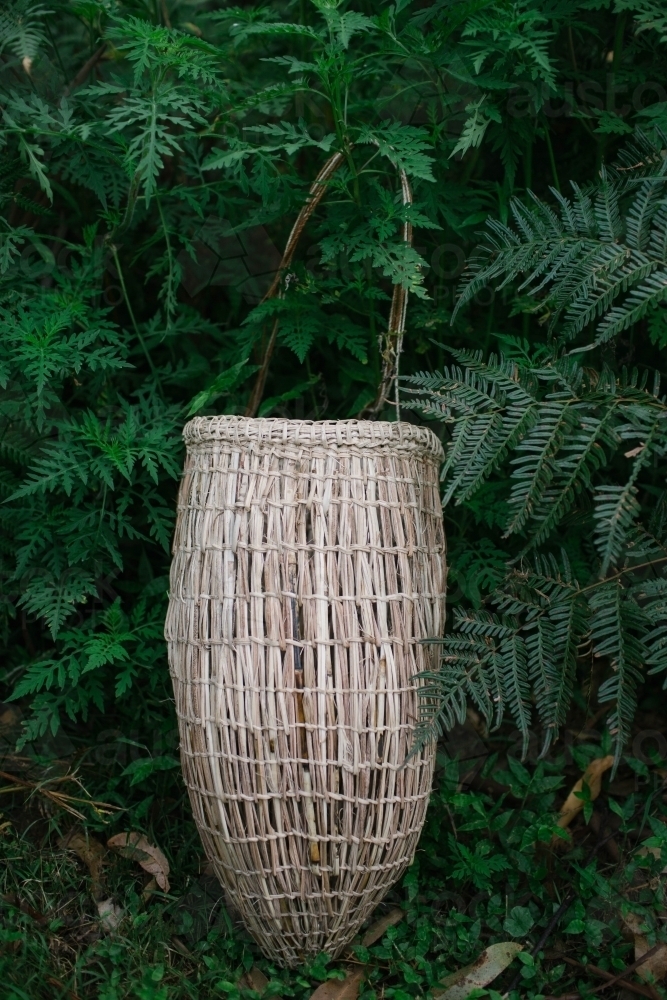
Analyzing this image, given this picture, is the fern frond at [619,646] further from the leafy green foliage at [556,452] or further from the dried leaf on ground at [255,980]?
the dried leaf on ground at [255,980]

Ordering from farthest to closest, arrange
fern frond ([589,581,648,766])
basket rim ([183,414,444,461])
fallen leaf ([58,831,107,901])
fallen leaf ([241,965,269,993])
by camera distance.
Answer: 1. fallen leaf ([58,831,107,901])
2. fallen leaf ([241,965,269,993])
3. basket rim ([183,414,444,461])
4. fern frond ([589,581,648,766])

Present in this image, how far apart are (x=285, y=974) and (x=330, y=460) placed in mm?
939

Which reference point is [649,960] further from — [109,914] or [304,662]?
[109,914]

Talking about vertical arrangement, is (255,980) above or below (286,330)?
below

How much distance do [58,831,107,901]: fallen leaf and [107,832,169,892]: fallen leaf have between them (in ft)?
0.10

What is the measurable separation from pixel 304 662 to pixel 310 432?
390 millimetres

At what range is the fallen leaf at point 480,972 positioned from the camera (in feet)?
5.04

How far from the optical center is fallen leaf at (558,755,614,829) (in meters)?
1.81

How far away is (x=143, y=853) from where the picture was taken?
1785mm

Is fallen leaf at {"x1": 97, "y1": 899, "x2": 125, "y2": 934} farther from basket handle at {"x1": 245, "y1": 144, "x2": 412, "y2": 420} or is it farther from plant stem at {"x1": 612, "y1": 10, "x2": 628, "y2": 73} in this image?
plant stem at {"x1": 612, "y1": 10, "x2": 628, "y2": 73}

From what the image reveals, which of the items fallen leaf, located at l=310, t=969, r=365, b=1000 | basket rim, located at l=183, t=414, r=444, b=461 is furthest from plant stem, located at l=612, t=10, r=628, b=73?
fallen leaf, located at l=310, t=969, r=365, b=1000

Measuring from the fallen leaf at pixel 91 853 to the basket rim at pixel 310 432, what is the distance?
906 mm

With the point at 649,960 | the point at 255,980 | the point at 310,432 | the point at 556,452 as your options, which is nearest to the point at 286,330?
the point at 310,432

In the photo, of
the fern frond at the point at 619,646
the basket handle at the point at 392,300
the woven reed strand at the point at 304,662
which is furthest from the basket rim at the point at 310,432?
the fern frond at the point at 619,646
